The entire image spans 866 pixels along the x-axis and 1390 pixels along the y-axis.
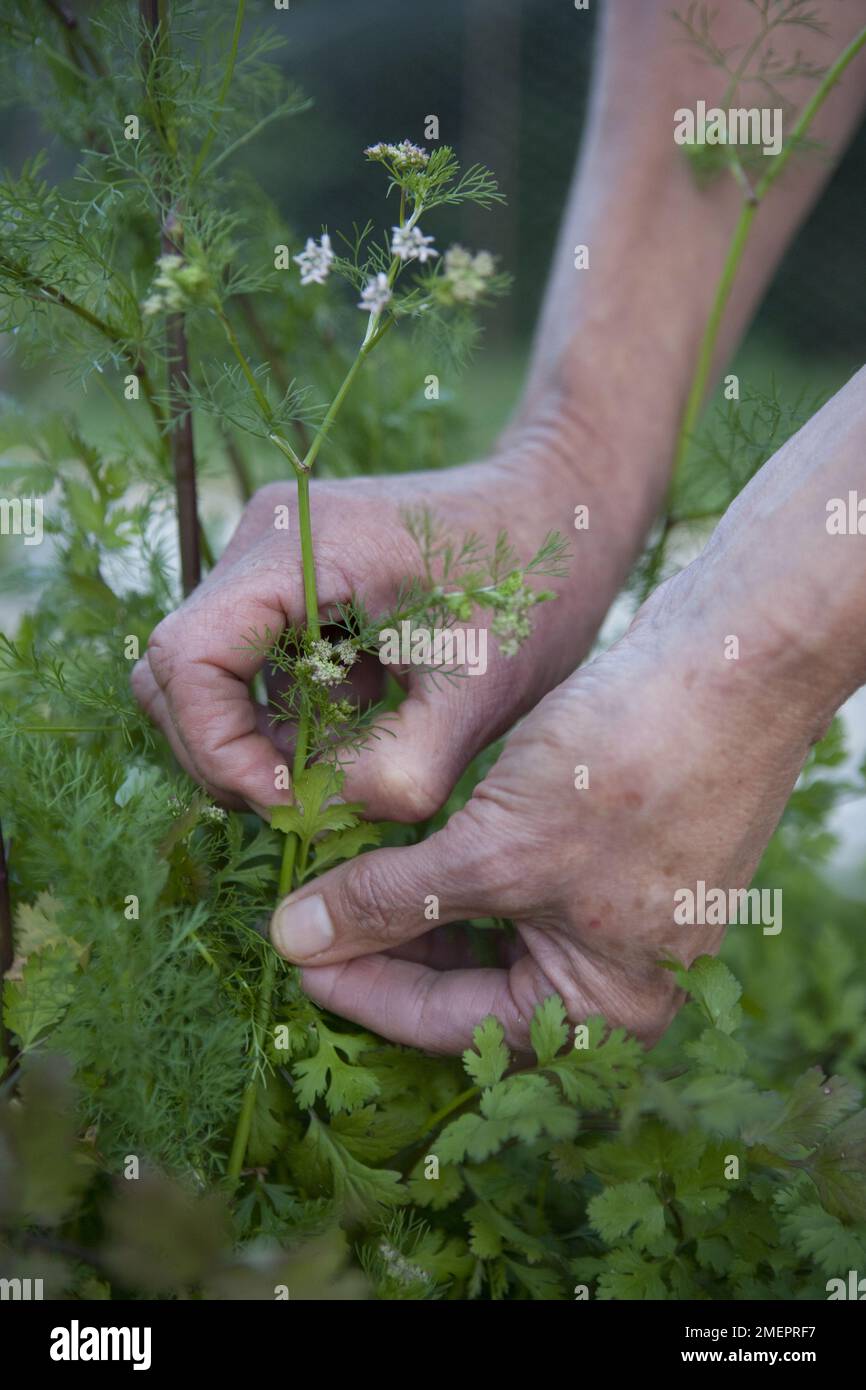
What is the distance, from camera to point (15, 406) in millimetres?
1241

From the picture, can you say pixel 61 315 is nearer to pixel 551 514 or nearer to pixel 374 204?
pixel 551 514

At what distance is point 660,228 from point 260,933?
3.01ft

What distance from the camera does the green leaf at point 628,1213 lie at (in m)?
0.83

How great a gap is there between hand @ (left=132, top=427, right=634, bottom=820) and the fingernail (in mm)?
85

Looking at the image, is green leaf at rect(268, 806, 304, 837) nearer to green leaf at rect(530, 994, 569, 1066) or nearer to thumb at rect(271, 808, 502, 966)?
thumb at rect(271, 808, 502, 966)

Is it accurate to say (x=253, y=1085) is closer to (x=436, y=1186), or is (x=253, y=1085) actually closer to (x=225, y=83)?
(x=436, y=1186)

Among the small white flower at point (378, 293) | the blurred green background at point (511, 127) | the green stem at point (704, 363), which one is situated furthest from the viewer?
the blurred green background at point (511, 127)

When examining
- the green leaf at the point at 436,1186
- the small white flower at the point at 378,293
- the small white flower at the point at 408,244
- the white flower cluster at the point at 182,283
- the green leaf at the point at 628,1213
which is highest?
the small white flower at the point at 408,244

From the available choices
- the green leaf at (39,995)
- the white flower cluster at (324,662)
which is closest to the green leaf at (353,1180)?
the green leaf at (39,995)

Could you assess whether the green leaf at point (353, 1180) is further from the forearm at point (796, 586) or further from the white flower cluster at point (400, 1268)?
the forearm at point (796, 586)

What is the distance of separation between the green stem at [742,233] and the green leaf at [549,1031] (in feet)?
2.03

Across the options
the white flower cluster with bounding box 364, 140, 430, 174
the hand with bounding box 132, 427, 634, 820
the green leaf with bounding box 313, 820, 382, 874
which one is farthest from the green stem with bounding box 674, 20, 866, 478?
the green leaf with bounding box 313, 820, 382, 874

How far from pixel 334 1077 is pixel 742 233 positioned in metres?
0.85

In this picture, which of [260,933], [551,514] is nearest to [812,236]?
[551,514]
